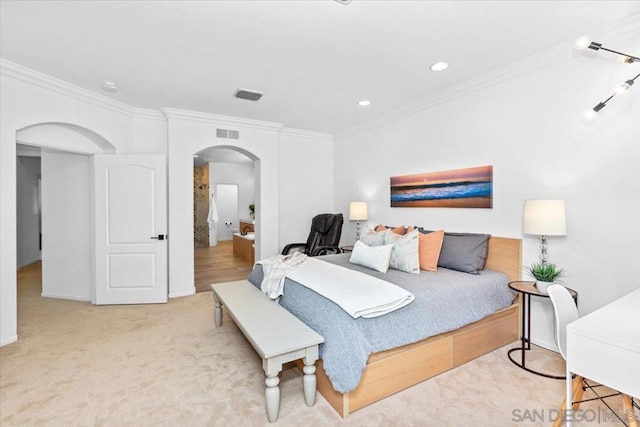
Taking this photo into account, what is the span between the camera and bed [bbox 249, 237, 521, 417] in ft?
6.25

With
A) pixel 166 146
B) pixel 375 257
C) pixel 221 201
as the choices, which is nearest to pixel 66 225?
pixel 166 146

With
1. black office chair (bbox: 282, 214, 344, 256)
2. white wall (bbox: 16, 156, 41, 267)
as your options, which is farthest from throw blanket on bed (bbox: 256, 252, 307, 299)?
white wall (bbox: 16, 156, 41, 267)

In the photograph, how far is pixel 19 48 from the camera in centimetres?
265

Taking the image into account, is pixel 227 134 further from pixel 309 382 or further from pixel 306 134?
pixel 309 382

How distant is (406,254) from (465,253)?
1.96 ft

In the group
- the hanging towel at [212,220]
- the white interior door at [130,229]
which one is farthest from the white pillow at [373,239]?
the hanging towel at [212,220]

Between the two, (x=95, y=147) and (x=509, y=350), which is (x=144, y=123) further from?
(x=509, y=350)

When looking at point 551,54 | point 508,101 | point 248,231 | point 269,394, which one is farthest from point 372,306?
point 248,231

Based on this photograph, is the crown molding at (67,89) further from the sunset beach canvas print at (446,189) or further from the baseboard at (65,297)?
the sunset beach canvas print at (446,189)

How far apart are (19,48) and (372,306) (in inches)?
144

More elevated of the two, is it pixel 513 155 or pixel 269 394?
pixel 513 155

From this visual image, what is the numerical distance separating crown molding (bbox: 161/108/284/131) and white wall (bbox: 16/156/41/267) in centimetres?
453

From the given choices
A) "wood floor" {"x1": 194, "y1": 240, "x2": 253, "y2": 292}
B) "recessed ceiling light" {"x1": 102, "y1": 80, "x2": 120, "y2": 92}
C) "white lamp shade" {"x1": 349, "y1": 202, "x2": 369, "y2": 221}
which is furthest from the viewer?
"wood floor" {"x1": 194, "y1": 240, "x2": 253, "y2": 292}

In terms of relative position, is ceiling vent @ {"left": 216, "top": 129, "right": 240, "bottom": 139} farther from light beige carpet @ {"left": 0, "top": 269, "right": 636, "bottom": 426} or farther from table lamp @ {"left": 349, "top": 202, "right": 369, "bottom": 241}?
light beige carpet @ {"left": 0, "top": 269, "right": 636, "bottom": 426}
